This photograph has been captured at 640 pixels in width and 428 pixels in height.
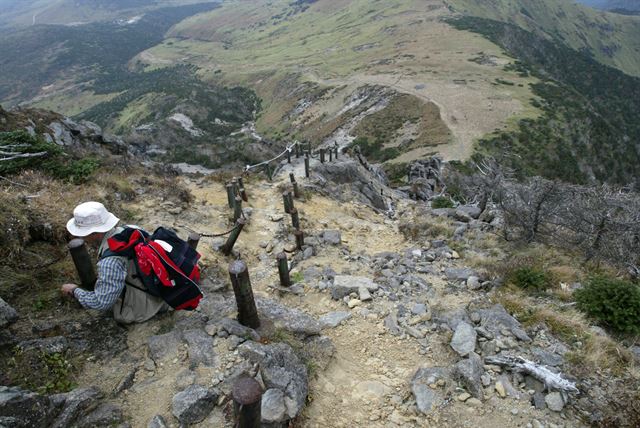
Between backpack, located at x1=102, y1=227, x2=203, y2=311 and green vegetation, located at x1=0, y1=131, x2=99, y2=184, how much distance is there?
781 centimetres

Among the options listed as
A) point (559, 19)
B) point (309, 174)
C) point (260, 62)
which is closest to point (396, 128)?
point (309, 174)

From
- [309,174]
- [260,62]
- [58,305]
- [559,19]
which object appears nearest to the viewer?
[58,305]

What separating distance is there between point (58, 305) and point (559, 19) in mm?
235262

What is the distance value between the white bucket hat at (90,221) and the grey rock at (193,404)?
6.99 ft

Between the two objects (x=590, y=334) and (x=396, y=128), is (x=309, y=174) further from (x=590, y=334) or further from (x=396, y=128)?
(x=396, y=128)

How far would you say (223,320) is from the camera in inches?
215

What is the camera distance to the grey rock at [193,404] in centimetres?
397

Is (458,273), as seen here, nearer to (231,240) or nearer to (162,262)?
(231,240)

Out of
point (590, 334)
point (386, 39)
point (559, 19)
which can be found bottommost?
point (559, 19)

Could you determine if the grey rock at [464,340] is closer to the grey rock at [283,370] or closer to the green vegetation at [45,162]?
the grey rock at [283,370]

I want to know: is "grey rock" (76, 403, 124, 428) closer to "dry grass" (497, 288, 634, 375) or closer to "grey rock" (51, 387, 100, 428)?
"grey rock" (51, 387, 100, 428)

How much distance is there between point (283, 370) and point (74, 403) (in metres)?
2.21

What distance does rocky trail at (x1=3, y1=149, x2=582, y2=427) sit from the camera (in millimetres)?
4219

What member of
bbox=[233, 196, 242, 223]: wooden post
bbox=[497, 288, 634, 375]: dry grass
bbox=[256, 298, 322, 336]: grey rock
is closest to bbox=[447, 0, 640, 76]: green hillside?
bbox=[233, 196, 242, 223]: wooden post
